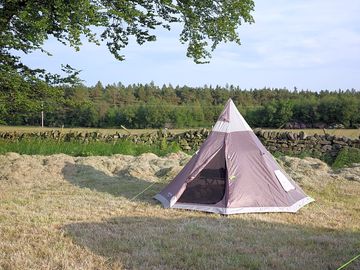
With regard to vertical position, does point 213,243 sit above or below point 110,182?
above

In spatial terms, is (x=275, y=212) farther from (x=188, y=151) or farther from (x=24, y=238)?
(x=188, y=151)

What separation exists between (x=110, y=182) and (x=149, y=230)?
4302 millimetres

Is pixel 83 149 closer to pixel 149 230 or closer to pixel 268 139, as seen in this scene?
pixel 268 139

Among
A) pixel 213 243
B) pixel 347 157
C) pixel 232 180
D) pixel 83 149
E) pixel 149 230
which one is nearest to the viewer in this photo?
pixel 213 243

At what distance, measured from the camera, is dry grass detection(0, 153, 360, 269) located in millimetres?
4723

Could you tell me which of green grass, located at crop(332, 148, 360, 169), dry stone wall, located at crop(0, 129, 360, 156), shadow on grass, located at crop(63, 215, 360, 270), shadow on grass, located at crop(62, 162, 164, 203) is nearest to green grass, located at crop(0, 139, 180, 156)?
dry stone wall, located at crop(0, 129, 360, 156)

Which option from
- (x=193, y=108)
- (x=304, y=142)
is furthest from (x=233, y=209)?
(x=193, y=108)

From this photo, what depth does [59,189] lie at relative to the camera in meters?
9.34

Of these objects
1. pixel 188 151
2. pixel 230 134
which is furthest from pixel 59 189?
pixel 188 151

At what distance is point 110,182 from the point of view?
33.2 feet

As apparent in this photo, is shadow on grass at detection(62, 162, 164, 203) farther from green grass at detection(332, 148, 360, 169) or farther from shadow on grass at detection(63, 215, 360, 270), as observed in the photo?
green grass at detection(332, 148, 360, 169)

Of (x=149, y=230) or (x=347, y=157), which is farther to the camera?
(x=347, y=157)

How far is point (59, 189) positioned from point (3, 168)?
2523 mm

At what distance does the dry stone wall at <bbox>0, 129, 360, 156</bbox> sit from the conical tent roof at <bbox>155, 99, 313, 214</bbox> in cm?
850
